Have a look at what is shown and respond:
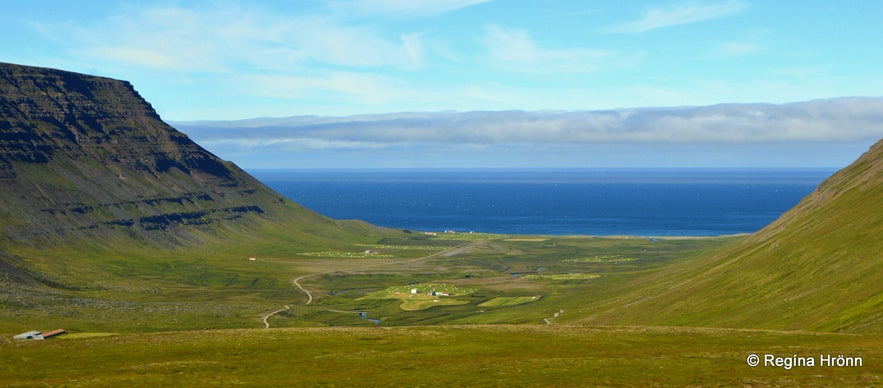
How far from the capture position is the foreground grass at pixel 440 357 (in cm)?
6625

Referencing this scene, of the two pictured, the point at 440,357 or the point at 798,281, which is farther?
the point at 798,281

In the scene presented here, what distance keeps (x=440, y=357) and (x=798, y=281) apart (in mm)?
81689

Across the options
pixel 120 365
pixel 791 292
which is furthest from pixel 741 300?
pixel 120 365

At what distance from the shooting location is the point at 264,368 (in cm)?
7600

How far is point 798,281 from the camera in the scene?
13525 centimetres

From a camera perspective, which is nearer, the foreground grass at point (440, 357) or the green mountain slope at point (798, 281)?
the foreground grass at point (440, 357)

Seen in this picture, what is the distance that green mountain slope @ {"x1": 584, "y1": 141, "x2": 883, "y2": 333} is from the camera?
11112 cm

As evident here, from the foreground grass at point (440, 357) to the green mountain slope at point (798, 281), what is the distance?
26129mm

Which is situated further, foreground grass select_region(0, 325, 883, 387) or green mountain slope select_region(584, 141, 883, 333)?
green mountain slope select_region(584, 141, 883, 333)

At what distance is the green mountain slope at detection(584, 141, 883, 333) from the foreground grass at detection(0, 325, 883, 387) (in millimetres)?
26129

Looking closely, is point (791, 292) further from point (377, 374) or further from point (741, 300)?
point (377, 374)

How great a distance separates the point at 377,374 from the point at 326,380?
4.56 meters

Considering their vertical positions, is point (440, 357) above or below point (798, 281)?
below

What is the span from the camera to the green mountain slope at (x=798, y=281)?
111 meters
